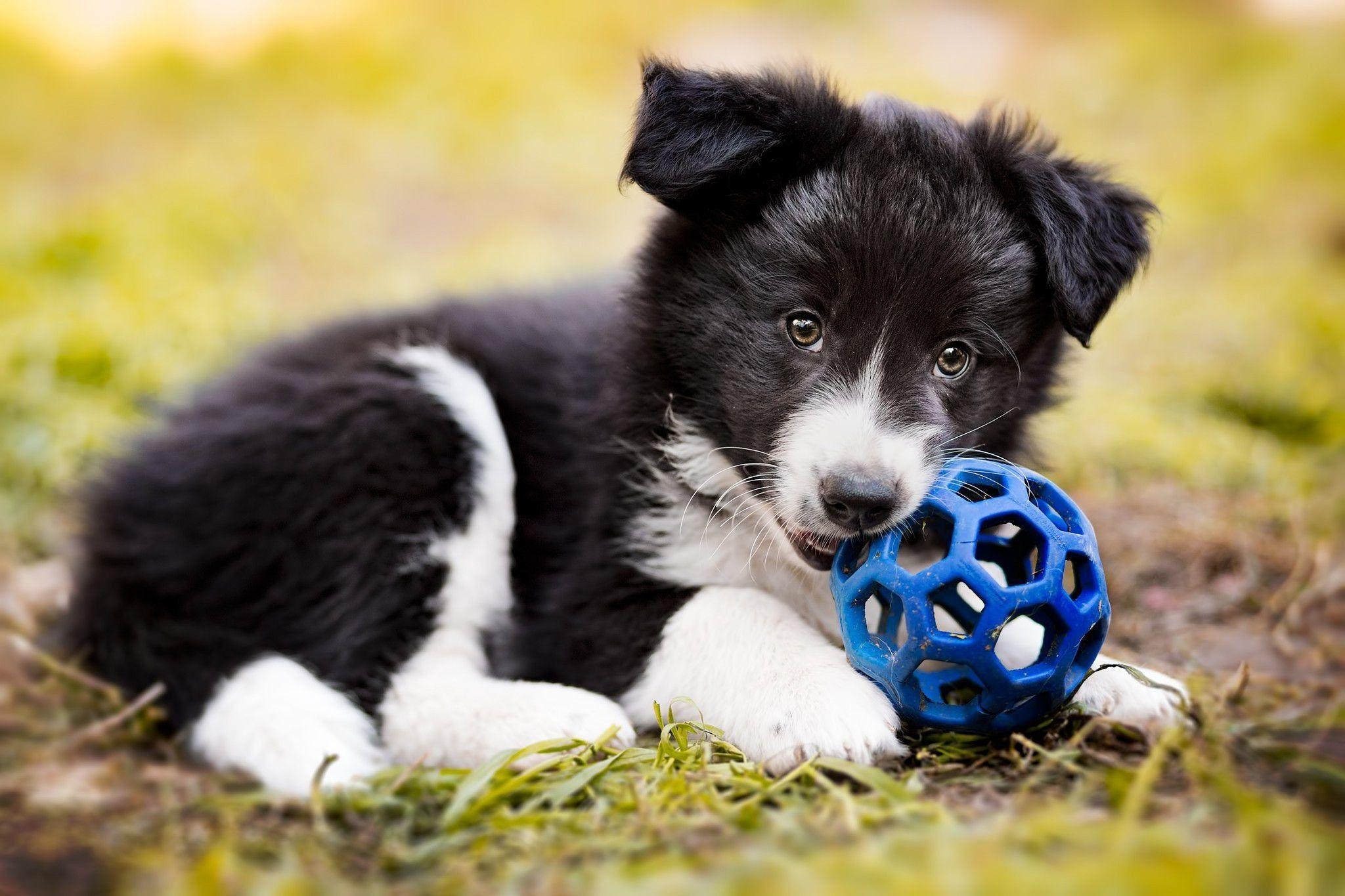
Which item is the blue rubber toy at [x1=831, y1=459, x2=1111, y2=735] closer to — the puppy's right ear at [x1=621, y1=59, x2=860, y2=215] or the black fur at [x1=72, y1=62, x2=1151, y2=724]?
the black fur at [x1=72, y1=62, x2=1151, y2=724]

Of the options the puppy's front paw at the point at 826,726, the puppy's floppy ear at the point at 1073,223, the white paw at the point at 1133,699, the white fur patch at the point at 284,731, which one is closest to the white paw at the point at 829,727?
the puppy's front paw at the point at 826,726

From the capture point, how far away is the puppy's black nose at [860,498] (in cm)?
240

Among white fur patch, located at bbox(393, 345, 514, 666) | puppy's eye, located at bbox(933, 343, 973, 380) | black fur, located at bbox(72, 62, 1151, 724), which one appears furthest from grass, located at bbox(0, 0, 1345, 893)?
puppy's eye, located at bbox(933, 343, 973, 380)

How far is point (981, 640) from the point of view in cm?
221

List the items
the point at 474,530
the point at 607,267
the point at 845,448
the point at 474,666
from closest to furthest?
1. the point at 845,448
2. the point at 474,666
3. the point at 474,530
4. the point at 607,267

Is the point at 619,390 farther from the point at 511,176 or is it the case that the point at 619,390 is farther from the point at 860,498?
the point at 511,176

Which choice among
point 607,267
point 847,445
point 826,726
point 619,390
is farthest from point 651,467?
point 607,267

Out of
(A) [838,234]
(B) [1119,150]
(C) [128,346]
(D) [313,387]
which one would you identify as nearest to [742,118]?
(A) [838,234]

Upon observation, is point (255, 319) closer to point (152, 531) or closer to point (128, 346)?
point (128, 346)

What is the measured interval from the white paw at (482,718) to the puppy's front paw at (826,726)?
0.37 metres

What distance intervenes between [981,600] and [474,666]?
1.51 metres

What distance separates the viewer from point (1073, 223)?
8.98ft

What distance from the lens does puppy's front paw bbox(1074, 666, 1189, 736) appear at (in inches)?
95.9

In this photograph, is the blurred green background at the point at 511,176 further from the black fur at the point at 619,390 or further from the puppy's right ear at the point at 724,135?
the black fur at the point at 619,390
